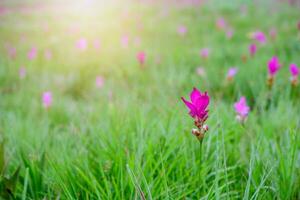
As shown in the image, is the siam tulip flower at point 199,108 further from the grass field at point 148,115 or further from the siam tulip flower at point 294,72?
the siam tulip flower at point 294,72

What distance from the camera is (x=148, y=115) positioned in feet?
8.21

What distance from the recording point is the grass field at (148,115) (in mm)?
1571

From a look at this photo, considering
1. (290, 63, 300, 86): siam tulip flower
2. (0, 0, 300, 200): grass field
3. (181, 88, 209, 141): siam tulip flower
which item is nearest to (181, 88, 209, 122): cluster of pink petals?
(181, 88, 209, 141): siam tulip flower

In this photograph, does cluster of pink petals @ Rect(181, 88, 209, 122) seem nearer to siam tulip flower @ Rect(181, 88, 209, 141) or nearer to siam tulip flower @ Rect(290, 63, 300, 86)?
siam tulip flower @ Rect(181, 88, 209, 141)

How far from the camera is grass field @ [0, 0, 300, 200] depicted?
5.16 feet

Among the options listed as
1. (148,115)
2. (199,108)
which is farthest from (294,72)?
(199,108)

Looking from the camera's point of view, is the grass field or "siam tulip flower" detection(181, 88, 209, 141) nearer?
"siam tulip flower" detection(181, 88, 209, 141)

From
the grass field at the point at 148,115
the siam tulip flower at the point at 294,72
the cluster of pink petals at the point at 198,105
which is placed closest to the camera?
the cluster of pink petals at the point at 198,105

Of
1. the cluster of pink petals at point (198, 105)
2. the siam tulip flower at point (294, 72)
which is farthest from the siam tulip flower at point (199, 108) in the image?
the siam tulip flower at point (294, 72)

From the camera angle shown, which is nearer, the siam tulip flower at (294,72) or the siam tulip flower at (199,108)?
the siam tulip flower at (199,108)

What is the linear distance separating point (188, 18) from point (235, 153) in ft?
22.8

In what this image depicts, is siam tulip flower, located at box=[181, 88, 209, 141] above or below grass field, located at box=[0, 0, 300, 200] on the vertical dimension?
above

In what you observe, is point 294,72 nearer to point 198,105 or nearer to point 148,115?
point 148,115

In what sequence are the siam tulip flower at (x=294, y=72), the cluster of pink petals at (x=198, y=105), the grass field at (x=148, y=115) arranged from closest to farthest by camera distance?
the cluster of pink petals at (x=198, y=105) → the grass field at (x=148, y=115) → the siam tulip flower at (x=294, y=72)
